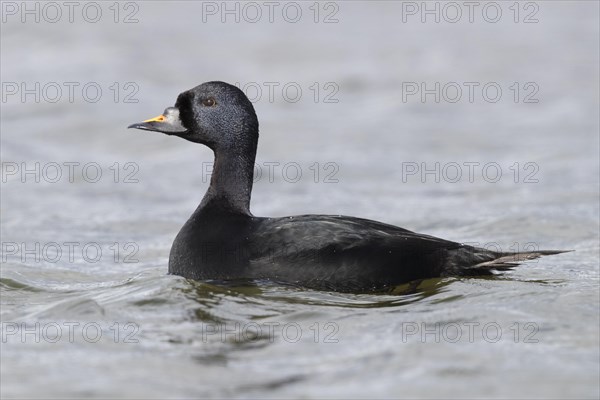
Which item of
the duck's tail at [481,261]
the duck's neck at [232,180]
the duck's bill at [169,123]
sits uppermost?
the duck's bill at [169,123]

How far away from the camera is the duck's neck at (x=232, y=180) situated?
8930 millimetres

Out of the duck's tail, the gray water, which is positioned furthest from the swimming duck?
the gray water

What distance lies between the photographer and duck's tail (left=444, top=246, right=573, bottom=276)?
8.23 meters

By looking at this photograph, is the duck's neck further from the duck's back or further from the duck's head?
the duck's back

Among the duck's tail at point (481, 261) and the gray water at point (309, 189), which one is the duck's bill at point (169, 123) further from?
the duck's tail at point (481, 261)

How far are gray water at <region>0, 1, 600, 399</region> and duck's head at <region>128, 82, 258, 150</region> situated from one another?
3.80ft

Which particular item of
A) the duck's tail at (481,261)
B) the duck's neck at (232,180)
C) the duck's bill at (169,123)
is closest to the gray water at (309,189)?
the duck's tail at (481,261)

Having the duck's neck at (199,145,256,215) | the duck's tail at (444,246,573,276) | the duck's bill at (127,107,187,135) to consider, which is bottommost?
the duck's tail at (444,246,573,276)

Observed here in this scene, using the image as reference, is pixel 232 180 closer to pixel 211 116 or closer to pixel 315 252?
pixel 211 116

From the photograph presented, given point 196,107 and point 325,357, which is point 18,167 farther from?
point 325,357

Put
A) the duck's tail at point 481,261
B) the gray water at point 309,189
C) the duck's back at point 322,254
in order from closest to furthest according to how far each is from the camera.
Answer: the gray water at point 309,189 < the duck's back at point 322,254 < the duck's tail at point 481,261

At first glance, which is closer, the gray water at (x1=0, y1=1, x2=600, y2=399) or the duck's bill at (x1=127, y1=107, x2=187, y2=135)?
the gray water at (x1=0, y1=1, x2=600, y2=399)

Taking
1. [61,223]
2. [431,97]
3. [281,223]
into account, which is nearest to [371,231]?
[281,223]

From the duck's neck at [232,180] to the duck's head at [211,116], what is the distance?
102 millimetres
